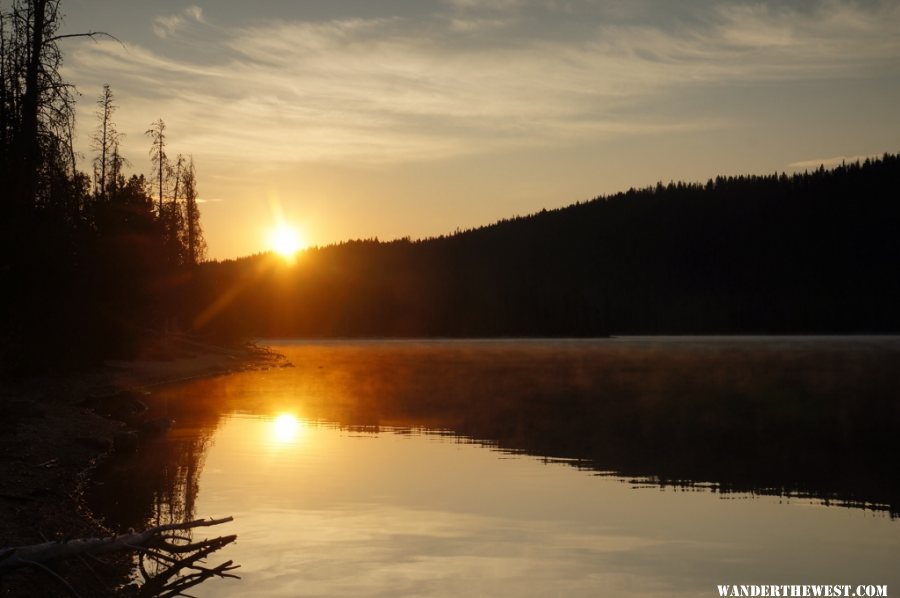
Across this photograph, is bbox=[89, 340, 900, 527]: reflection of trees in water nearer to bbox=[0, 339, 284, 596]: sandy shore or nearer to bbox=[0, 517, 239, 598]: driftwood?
bbox=[0, 339, 284, 596]: sandy shore

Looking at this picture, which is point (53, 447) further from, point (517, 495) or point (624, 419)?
point (624, 419)

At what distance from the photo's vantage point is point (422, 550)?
16344 millimetres

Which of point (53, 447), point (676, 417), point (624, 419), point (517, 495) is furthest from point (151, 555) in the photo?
point (676, 417)

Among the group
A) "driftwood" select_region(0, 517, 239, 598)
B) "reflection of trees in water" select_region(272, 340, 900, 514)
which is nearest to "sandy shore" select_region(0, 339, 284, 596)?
"driftwood" select_region(0, 517, 239, 598)

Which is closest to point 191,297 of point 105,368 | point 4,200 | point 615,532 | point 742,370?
point 105,368

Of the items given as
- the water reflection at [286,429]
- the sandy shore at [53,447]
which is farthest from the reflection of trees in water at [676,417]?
the sandy shore at [53,447]

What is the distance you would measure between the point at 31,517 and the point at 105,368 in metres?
37.1

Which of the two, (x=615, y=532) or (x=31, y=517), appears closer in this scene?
(x=31, y=517)

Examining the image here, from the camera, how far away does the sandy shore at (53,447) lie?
50.8 feet

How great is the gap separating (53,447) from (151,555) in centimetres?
1285

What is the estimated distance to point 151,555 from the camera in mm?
13555

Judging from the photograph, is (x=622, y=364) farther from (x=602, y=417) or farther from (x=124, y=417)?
(x=124, y=417)

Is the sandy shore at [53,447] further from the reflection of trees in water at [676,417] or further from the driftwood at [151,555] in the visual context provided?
the reflection of trees in water at [676,417]

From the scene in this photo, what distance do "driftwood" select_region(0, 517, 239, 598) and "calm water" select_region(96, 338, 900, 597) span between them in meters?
0.46
